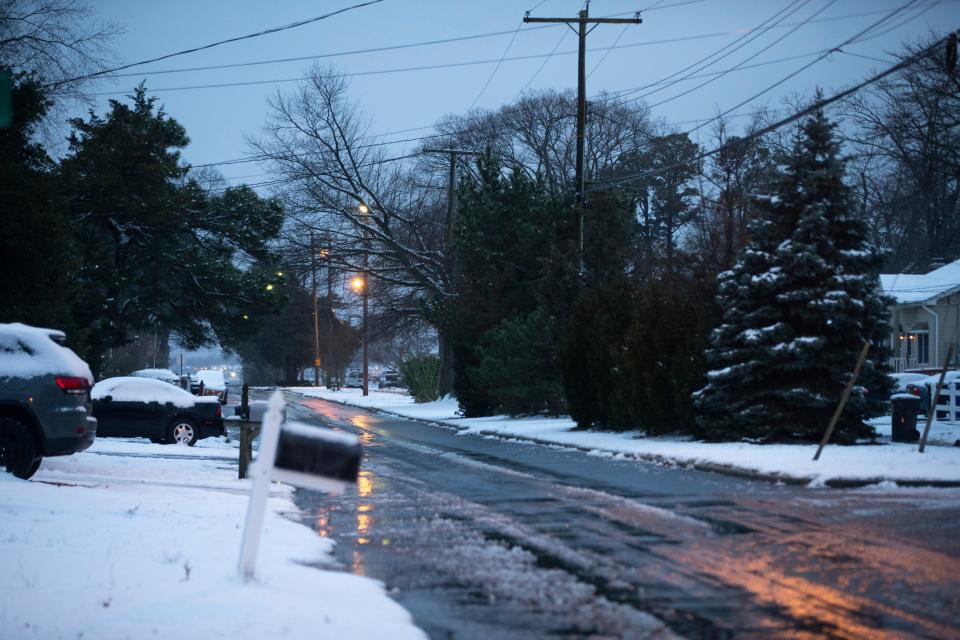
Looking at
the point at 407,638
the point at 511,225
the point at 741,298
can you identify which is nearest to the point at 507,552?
the point at 407,638

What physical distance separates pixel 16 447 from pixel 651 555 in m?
8.75

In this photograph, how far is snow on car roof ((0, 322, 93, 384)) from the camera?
13750mm

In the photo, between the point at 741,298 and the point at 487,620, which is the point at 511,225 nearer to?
the point at 741,298

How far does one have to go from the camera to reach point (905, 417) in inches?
855

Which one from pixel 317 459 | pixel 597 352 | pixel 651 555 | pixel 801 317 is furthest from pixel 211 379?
pixel 317 459

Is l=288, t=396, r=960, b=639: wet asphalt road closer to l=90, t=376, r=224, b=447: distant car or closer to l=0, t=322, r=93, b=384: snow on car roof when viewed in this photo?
l=0, t=322, r=93, b=384: snow on car roof

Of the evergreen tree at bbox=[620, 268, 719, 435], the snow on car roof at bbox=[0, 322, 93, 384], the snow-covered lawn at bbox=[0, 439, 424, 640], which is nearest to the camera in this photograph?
the snow-covered lawn at bbox=[0, 439, 424, 640]

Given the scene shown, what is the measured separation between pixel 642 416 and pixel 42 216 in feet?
46.6

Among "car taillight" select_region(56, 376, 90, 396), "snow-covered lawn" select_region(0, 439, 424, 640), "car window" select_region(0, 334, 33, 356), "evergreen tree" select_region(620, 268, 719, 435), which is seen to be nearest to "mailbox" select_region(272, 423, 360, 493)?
"snow-covered lawn" select_region(0, 439, 424, 640)

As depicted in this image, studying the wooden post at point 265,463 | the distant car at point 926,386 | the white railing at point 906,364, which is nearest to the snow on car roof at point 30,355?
the wooden post at point 265,463

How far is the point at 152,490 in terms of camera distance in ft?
45.0

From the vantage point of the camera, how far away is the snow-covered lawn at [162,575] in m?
6.20

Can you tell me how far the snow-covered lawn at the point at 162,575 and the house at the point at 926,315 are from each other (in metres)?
35.8

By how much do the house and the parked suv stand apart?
34.5 m
